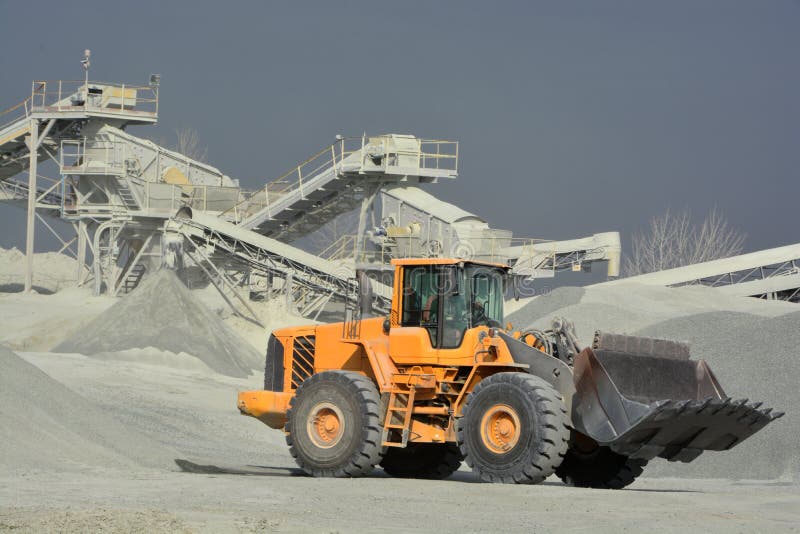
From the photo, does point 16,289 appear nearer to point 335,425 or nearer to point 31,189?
point 31,189

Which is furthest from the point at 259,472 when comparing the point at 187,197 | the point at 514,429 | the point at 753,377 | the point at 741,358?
the point at 187,197

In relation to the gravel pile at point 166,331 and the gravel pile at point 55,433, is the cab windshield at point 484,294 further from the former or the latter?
the gravel pile at point 166,331

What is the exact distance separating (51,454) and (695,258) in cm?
4703

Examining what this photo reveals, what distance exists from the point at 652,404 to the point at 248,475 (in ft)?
15.2

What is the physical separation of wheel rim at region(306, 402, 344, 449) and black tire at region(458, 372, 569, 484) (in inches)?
65.5

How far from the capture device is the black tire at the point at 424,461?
15.4 metres

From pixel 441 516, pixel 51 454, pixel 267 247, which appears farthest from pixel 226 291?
pixel 441 516

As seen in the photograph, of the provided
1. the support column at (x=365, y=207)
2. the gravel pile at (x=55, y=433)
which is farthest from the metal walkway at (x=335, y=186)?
the gravel pile at (x=55, y=433)

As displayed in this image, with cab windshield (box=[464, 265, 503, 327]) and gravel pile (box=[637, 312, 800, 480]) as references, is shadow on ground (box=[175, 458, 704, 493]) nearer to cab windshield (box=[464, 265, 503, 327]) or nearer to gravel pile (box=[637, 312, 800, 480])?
cab windshield (box=[464, 265, 503, 327])

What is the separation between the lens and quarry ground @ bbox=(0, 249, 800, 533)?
396 inches

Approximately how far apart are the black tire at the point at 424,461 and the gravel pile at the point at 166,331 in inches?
557

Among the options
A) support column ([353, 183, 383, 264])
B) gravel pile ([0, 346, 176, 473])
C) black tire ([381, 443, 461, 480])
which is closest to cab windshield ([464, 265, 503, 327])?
black tire ([381, 443, 461, 480])

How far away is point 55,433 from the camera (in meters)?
15.1

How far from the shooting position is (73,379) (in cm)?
2323
